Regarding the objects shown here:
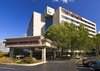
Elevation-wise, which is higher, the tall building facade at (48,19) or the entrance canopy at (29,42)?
the tall building facade at (48,19)

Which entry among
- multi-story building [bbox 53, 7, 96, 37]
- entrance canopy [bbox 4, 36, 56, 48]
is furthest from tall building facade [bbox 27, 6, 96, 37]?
entrance canopy [bbox 4, 36, 56, 48]

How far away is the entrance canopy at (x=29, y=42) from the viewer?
4384 centimetres

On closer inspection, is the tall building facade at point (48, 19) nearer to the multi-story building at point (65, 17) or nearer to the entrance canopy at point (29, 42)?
the multi-story building at point (65, 17)

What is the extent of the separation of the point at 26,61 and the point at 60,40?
62.5ft

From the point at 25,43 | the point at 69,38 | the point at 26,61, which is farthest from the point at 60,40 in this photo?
the point at 26,61

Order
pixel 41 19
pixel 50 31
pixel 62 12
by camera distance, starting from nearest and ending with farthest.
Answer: pixel 50 31 < pixel 62 12 < pixel 41 19

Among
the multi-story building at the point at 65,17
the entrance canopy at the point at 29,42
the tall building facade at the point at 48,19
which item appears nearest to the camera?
the entrance canopy at the point at 29,42

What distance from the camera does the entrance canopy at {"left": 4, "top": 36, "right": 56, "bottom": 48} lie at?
4384 cm

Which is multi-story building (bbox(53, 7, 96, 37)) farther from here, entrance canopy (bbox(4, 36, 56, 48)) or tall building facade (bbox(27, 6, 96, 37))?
entrance canopy (bbox(4, 36, 56, 48))

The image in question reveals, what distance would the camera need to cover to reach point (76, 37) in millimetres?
55406

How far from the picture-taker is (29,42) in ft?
150

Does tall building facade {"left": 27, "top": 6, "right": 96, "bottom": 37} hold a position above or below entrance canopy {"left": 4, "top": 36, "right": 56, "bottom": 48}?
above

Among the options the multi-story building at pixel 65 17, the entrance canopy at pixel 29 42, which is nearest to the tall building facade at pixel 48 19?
the multi-story building at pixel 65 17

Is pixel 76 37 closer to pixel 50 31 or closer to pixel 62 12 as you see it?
pixel 50 31
